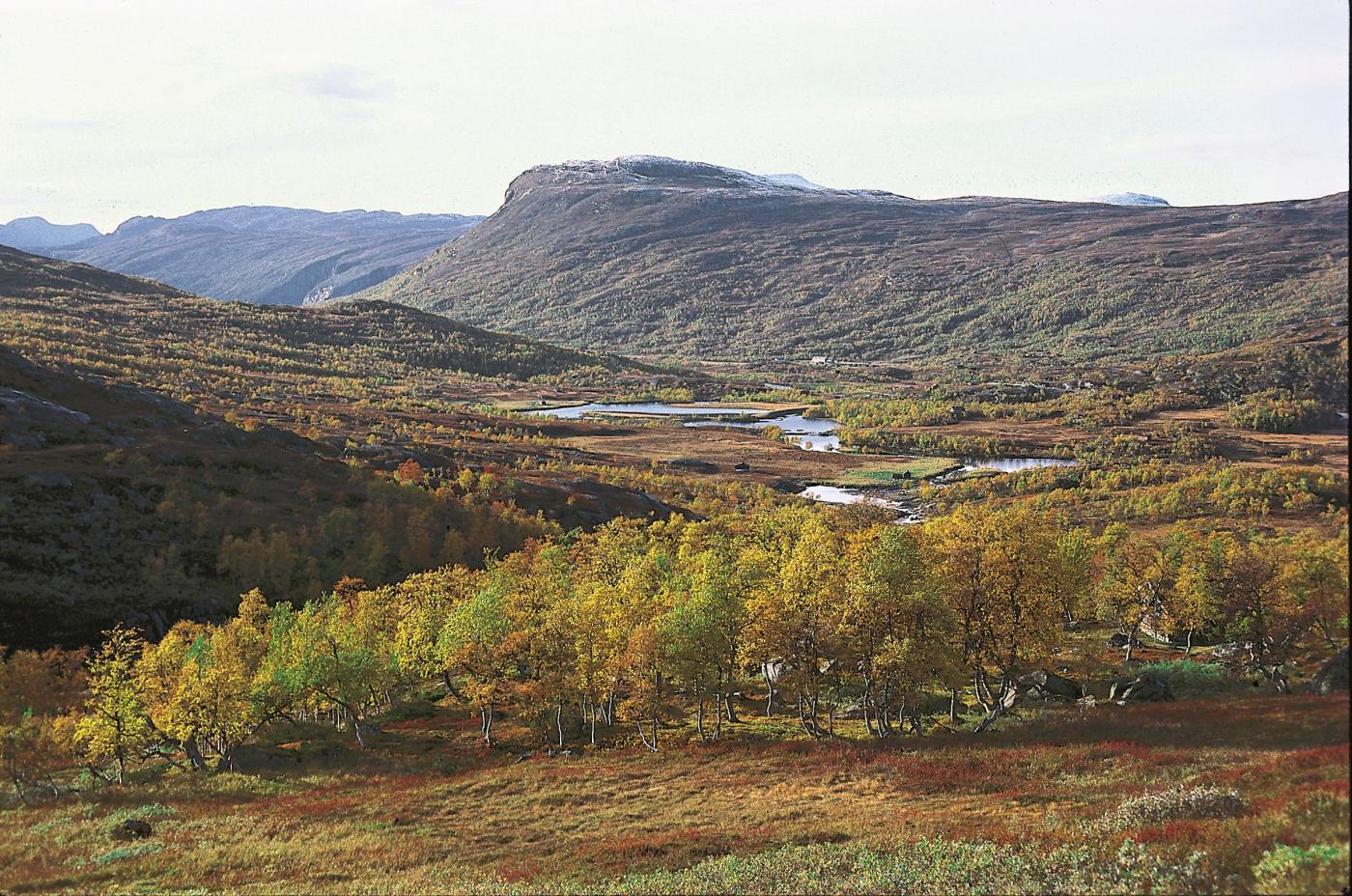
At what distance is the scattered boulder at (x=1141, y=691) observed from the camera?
5509 cm

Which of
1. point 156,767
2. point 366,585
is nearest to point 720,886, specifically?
point 156,767

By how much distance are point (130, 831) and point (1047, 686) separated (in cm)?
5686

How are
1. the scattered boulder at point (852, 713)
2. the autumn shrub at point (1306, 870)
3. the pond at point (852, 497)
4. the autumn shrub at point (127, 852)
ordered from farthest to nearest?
the pond at point (852, 497)
the scattered boulder at point (852, 713)
the autumn shrub at point (127, 852)
the autumn shrub at point (1306, 870)

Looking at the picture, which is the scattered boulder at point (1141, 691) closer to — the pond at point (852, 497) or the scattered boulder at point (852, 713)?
the scattered boulder at point (852, 713)

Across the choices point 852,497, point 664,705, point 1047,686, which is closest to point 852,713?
point 1047,686

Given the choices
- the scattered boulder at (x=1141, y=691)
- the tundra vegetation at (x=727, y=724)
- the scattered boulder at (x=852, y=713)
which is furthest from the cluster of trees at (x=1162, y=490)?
the scattered boulder at (x=852, y=713)

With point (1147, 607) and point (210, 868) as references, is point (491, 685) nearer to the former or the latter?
point (210, 868)

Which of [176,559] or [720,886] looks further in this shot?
[176,559]

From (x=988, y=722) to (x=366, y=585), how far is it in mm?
75527

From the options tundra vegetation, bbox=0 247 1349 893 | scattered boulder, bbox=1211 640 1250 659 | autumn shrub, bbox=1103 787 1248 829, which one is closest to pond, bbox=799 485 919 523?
tundra vegetation, bbox=0 247 1349 893

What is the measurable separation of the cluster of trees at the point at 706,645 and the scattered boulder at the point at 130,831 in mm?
10309

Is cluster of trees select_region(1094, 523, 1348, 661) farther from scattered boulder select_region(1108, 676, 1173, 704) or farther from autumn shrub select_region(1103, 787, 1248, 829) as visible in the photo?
autumn shrub select_region(1103, 787, 1248, 829)

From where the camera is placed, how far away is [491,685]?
56.9 m

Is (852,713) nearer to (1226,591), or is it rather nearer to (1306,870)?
(1226,591)
